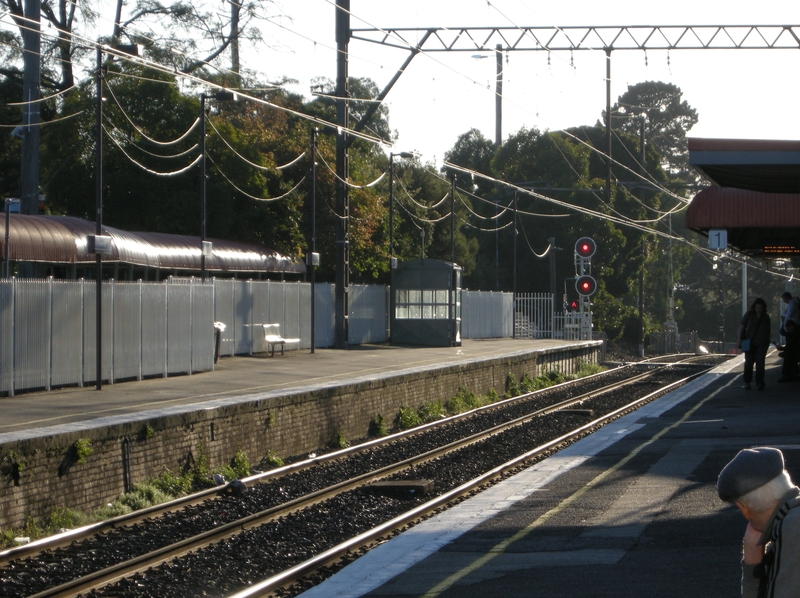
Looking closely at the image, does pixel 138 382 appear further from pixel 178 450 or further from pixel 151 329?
pixel 178 450

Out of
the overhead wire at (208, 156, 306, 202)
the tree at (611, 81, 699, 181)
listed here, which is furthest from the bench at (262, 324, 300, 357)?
the tree at (611, 81, 699, 181)

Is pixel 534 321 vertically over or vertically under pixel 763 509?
under

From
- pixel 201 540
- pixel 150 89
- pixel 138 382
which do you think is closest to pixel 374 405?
pixel 138 382

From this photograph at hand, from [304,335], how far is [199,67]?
1424cm

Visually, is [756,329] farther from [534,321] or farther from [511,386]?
[534,321]

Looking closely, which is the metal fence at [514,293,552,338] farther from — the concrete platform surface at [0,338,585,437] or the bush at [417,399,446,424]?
the bush at [417,399,446,424]

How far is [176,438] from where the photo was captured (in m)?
13.0

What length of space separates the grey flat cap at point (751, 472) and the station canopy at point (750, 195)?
27.6 feet

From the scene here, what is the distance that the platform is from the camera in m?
6.70

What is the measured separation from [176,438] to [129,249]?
40.3ft

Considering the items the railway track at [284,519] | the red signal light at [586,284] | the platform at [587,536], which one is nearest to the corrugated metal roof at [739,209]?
the railway track at [284,519]

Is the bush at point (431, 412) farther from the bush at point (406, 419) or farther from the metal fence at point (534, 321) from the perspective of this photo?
the metal fence at point (534, 321)

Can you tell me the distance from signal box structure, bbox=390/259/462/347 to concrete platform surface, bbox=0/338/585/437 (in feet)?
6.41

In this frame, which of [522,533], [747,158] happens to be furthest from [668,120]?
[522,533]
